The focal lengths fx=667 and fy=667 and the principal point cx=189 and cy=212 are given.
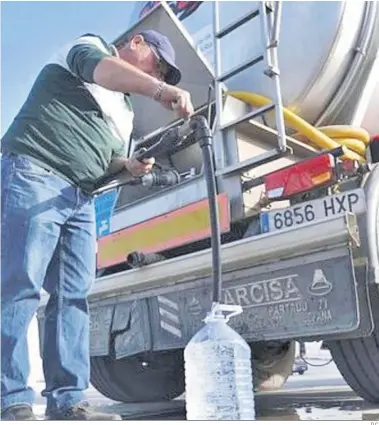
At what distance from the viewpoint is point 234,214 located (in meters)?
2.46

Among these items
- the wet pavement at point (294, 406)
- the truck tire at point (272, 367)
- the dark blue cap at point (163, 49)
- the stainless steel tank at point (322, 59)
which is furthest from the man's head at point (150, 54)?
the truck tire at point (272, 367)

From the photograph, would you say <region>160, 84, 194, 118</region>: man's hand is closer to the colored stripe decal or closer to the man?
the man

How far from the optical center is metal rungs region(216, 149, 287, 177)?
7.75ft

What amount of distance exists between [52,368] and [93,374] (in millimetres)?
1354

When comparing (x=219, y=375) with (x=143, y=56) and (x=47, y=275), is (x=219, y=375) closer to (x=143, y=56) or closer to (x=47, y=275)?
(x=47, y=275)

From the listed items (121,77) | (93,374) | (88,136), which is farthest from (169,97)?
(93,374)

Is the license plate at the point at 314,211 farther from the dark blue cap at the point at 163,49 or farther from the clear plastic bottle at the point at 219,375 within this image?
the dark blue cap at the point at 163,49

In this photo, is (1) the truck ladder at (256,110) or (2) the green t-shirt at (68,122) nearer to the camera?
(2) the green t-shirt at (68,122)

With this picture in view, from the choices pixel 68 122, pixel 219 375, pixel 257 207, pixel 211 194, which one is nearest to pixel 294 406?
pixel 257 207

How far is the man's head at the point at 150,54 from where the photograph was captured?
197 centimetres

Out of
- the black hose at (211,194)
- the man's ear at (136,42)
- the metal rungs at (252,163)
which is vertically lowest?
the black hose at (211,194)

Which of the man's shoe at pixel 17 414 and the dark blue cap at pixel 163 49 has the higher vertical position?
the dark blue cap at pixel 163 49

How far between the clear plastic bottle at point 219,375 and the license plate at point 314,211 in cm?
50

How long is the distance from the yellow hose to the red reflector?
0.33 m
